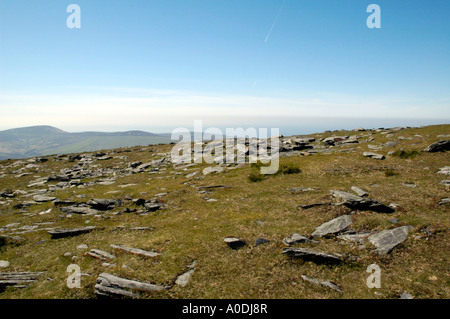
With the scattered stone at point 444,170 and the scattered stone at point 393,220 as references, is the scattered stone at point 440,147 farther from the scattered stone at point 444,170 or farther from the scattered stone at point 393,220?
the scattered stone at point 393,220

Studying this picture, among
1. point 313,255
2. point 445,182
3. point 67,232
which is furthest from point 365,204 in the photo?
point 67,232

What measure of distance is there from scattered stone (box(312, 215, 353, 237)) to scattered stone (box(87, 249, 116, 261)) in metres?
14.8

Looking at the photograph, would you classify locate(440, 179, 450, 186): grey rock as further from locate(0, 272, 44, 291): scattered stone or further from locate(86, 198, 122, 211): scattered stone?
locate(86, 198, 122, 211): scattered stone

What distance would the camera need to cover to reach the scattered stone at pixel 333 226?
17.3 meters

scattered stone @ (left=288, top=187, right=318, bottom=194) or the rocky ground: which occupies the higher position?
scattered stone @ (left=288, top=187, right=318, bottom=194)

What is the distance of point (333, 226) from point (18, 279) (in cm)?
2159

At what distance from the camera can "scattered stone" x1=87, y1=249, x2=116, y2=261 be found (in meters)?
16.1

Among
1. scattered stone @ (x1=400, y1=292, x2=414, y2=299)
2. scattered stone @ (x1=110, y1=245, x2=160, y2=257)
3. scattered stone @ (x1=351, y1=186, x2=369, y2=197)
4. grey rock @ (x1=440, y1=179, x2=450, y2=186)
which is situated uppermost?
grey rock @ (x1=440, y1=179, x2=450, y2=186)

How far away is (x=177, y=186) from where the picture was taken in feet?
117

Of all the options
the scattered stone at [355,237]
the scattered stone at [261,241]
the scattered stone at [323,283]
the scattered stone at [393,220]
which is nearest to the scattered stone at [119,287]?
the scattered stone at [261,241]

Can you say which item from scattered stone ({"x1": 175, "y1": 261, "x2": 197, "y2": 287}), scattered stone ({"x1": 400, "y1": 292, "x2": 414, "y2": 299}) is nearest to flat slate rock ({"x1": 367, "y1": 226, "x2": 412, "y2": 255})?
scattered stone ({"x1": 400, "y1": 292, "x2": 414, "y2": 299})

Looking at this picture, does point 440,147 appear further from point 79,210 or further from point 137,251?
point 79,210
